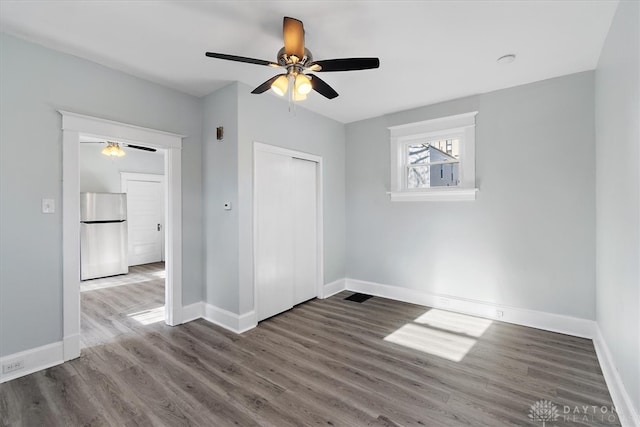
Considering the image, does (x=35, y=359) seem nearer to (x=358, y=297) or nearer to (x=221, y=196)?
(x=221, y=196)

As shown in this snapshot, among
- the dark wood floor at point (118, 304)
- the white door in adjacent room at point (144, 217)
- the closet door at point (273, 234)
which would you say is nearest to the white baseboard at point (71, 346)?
the dark wood floor at point (118, 304)

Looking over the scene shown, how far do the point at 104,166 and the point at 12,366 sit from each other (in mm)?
4978

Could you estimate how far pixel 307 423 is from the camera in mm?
1832

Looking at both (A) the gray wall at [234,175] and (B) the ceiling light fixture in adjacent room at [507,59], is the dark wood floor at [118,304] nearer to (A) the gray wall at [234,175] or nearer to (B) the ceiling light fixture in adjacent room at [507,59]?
(A) the gray wall at [234,175]

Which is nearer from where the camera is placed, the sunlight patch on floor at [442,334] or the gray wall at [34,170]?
the gray wall at [34,170]

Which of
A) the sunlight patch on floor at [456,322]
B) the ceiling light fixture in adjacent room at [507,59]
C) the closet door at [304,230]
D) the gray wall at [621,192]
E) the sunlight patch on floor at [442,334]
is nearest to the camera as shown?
the gray wall at [621,192]

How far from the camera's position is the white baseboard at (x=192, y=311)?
346 centimetres

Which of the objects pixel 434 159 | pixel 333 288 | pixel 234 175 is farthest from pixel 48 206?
pixel 434 159

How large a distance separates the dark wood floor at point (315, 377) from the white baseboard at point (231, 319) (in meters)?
0.10

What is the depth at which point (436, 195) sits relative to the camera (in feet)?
12.7

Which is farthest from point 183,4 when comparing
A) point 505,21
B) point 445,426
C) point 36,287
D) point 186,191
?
point 445,426

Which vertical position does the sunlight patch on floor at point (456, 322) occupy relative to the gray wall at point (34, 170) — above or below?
below

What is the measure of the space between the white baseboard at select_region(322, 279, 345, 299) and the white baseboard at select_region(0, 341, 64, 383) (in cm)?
302

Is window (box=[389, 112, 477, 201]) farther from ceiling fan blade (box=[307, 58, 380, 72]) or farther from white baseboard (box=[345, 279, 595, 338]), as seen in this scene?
ceiling fan blade (box=[307, 58, 380, 72])
